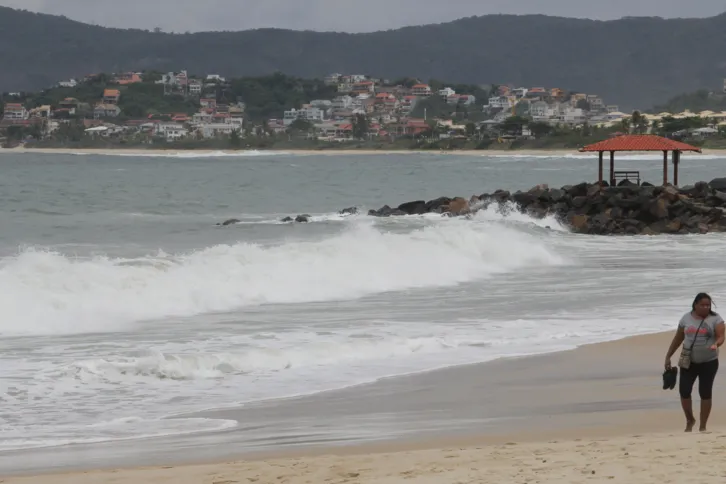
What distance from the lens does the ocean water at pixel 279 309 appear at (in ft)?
35.5

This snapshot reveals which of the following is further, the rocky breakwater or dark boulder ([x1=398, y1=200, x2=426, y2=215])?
dark boulder ([x1=398, y1=200, x2=426, y2=215])

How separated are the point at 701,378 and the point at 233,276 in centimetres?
1190

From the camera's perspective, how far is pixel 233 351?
12836 mm

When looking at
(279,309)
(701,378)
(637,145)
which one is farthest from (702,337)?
(637,145)

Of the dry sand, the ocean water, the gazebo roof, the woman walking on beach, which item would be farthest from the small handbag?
the gazebo roof

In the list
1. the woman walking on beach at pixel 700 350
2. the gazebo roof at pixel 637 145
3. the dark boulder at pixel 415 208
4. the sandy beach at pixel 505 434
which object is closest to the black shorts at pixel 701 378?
the woman walking on beach at pixel 700 350

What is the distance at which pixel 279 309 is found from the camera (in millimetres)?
17438

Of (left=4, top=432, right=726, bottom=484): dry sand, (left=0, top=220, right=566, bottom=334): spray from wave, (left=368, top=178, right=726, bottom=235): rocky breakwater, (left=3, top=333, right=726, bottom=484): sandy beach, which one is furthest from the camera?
(left=368, top=178, right=726, bottom=235): rocky breakwater

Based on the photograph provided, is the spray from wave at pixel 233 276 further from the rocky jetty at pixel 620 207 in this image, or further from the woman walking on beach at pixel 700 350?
the rocky jetty at pixel 620 207

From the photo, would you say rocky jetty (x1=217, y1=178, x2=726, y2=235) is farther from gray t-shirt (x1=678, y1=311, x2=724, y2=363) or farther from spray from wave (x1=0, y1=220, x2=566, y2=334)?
gray t-shirt (x1=678, y1=311, x2=724, y2=363)

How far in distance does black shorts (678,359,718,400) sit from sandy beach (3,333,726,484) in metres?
0.28

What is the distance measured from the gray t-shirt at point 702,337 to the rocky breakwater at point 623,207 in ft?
85.4

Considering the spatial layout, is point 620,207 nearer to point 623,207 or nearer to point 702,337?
point 623,207

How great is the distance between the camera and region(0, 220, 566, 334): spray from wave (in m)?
16.3
